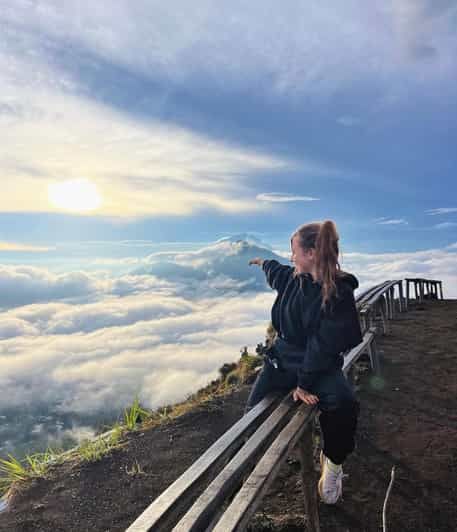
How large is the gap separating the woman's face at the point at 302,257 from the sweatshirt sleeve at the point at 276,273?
288 mm

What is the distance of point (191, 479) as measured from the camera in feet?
7.85

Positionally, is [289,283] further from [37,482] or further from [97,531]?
[37,482]

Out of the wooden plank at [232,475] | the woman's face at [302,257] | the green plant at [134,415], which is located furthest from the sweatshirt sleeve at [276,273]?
the green plant at [134,415]

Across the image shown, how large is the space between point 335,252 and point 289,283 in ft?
1.55

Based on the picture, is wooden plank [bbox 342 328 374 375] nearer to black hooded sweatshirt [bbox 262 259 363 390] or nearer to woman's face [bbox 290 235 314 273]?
black hooded sweatshirt [bbox 262 259 363 390]

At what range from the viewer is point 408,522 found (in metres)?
3.32

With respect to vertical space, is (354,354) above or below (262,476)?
above

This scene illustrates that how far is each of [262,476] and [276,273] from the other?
1593 millimetres

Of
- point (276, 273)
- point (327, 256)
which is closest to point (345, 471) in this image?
point (276, 273)

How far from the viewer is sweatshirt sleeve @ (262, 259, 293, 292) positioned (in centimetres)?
359

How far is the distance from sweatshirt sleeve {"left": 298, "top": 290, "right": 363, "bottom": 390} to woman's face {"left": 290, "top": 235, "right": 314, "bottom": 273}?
35 cm

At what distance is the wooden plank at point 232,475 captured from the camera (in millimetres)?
2102

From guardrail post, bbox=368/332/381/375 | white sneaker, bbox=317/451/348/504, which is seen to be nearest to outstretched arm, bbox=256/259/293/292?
white sneaker, bbox=317/451/348/504

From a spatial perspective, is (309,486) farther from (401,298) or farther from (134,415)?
(401,298)
